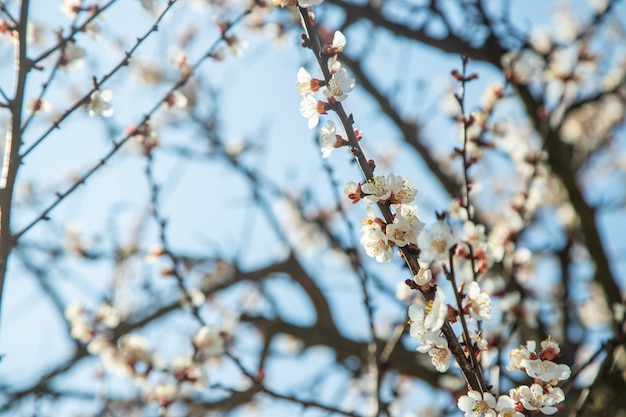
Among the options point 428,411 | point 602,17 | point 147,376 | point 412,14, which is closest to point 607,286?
point 428,411

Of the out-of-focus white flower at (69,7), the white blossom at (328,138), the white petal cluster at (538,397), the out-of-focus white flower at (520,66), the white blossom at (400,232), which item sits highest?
the out-of-focus white flower at (520,66)

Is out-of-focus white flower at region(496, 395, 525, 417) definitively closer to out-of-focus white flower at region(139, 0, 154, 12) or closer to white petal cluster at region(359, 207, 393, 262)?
white petal cluster at region(359, 207, 393, 262)

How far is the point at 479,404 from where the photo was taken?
4.29 feet

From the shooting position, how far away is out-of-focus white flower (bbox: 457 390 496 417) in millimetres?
1287

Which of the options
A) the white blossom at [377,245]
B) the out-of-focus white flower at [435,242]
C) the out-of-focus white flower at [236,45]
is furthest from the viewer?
the out-of-focus white flower at [236,45]

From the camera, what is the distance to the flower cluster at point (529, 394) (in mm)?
1307

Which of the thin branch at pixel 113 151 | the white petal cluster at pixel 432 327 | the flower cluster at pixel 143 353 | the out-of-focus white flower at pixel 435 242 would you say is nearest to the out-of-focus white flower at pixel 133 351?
the flower cluster at pixel 143 353

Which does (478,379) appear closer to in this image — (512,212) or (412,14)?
(512,212)

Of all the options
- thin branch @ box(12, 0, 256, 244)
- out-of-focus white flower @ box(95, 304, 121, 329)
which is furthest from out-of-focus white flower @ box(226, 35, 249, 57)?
out-of-focus white flower @ box(95, 304, 121, 329)

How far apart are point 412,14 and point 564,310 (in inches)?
92.2

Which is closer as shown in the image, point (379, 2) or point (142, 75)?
point (379, 2)

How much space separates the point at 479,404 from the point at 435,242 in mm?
455

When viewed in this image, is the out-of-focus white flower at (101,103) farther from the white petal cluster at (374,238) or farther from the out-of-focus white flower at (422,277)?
the out-of-focus white flower at (422,277)

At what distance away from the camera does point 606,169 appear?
8477 mm
